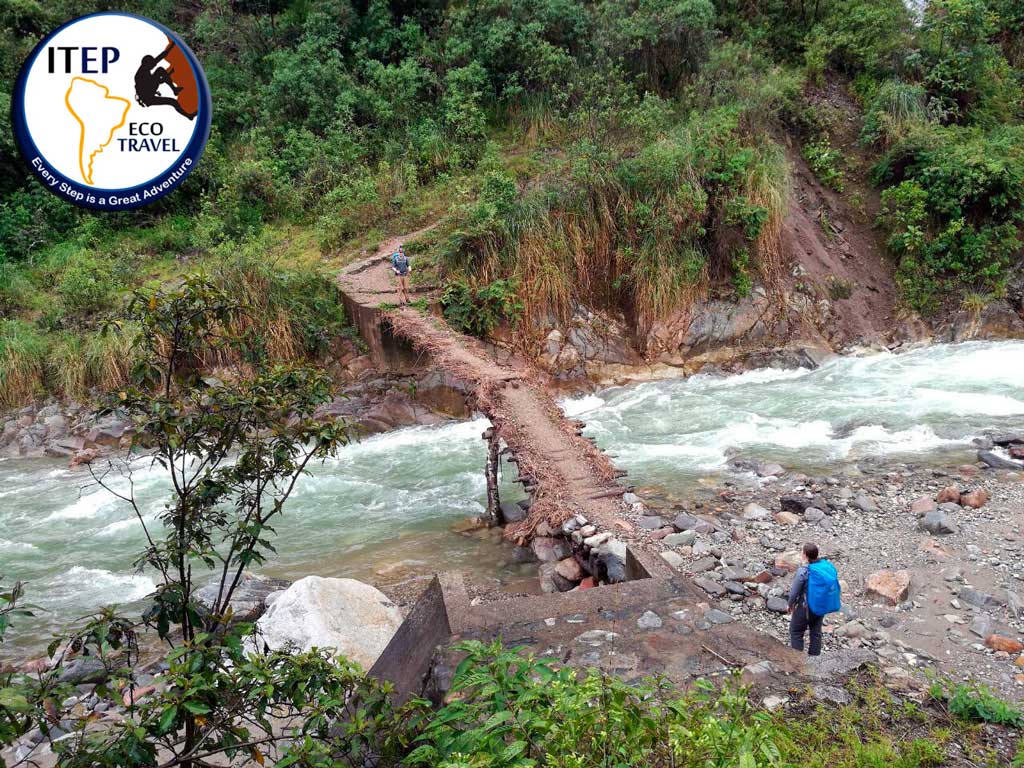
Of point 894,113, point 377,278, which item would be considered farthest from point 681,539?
point 894,113

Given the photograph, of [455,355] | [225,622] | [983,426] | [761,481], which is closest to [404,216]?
[455,355]

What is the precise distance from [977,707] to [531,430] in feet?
17.7

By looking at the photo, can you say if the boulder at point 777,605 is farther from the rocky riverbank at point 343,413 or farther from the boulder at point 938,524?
the rocky riverbank at point 343,413

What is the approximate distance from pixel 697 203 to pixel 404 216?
6443mm

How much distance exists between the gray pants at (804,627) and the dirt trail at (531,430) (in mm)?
2010

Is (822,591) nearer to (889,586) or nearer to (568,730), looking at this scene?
(889,586)

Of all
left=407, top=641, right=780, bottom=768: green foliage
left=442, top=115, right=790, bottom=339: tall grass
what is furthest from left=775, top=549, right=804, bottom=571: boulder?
left=442, top=115, right=790, bottom=339: tall grass

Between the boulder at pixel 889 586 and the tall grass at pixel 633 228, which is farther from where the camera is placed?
the tall grass at pixel 633 228

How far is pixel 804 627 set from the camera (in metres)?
5.14

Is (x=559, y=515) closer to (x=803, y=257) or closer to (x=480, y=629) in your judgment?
(x=480, y=629)

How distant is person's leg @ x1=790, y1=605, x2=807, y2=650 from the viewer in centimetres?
513

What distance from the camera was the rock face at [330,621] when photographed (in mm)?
5562

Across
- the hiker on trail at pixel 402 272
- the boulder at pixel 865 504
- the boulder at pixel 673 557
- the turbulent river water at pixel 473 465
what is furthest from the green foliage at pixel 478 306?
the boulder at pixel 673 557

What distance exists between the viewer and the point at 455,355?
11023 mm
